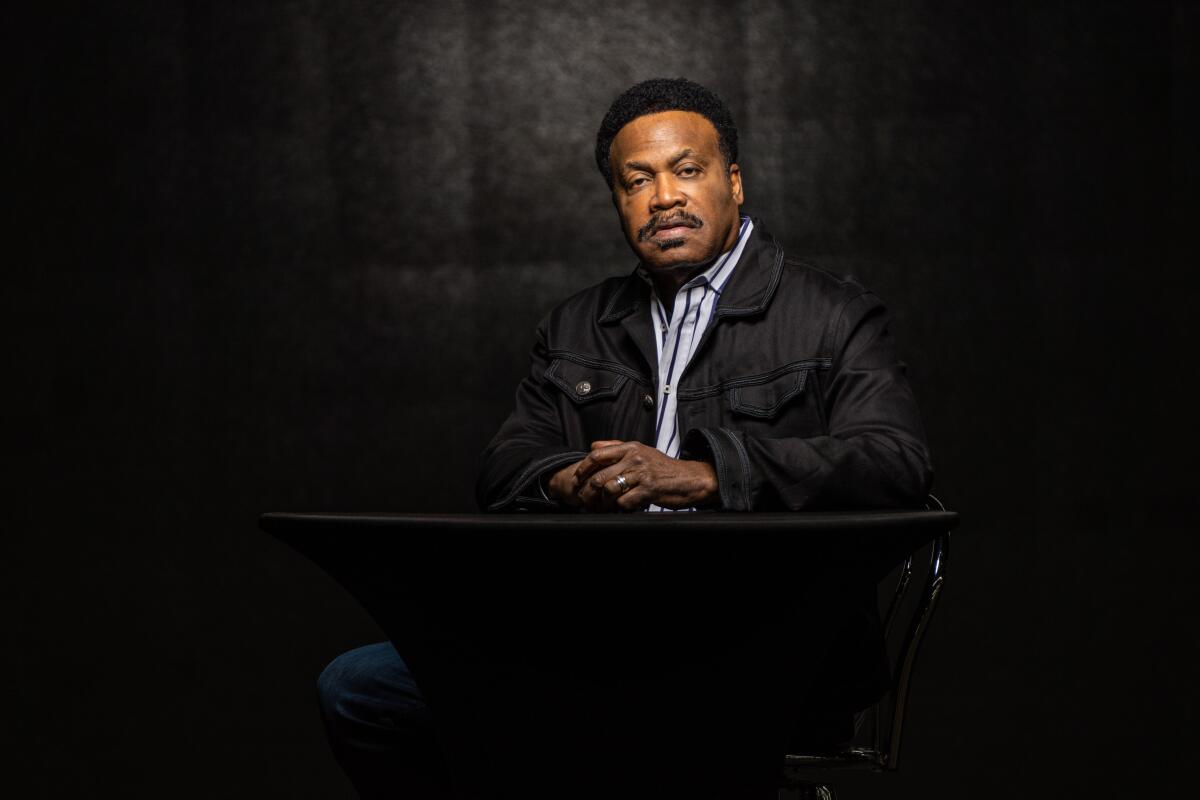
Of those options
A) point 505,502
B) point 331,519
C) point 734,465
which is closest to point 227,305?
point 505,502

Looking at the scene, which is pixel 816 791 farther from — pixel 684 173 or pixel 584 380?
pixel 684 173

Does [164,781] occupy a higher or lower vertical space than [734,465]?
lower

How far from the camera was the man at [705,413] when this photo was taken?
1625 millimetres

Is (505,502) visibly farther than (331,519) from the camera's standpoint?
Yes

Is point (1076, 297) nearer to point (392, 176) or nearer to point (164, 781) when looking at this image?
point (392, 176)

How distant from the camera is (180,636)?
346cm

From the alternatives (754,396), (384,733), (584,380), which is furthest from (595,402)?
(384,733)

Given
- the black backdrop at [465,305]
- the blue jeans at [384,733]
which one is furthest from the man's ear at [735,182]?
the black backdrop at [465,305]

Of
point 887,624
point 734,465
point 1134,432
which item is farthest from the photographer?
point 1134,432

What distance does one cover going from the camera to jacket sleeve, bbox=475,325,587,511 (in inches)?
73.6

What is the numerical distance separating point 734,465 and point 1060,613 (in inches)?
78.6

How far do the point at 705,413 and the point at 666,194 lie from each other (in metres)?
0.38

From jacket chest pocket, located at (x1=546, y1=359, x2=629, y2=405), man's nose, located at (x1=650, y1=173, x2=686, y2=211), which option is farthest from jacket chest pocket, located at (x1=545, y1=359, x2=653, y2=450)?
man's nose, located at (x1=650, y1=173, x2=686, y2=211)

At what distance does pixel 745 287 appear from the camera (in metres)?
2.05
